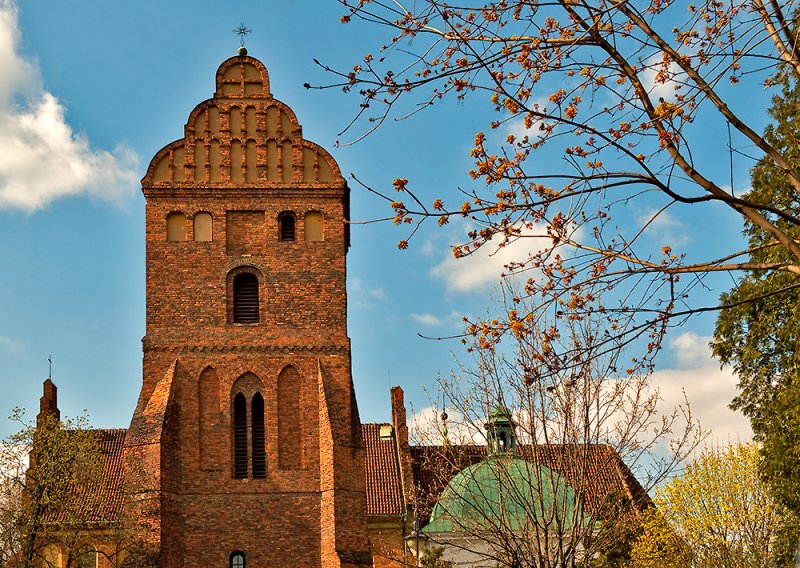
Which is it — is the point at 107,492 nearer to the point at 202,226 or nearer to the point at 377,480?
the point at 377,480

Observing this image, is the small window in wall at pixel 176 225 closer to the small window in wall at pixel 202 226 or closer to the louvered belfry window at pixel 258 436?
the small window in wall at pixel 202 226

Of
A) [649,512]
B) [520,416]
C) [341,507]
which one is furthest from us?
[649,512]

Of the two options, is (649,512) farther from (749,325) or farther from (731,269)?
(731,269)

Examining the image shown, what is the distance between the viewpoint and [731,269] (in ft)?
35.8

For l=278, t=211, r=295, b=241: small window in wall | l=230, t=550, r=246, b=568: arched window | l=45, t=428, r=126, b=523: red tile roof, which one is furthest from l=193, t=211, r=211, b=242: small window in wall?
l=230, t=550, r=246, b=568: arched window

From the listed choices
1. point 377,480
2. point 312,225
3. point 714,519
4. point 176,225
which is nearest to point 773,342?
point 714,519

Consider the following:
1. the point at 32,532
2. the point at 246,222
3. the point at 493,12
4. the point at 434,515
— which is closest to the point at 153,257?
the point at 246,222

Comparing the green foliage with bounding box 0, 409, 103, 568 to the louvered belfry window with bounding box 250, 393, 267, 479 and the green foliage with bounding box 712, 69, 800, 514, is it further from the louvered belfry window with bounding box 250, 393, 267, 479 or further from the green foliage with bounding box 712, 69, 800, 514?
the green foliage with bounding box 712, 69, 800, 514

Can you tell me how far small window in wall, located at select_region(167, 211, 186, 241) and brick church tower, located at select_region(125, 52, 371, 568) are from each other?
0.04 m

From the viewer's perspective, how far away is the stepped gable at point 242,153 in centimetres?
3306

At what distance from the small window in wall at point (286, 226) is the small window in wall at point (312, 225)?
366 millimetres

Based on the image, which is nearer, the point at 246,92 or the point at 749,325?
the point at 749,325

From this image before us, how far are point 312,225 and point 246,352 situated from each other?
12.7ft

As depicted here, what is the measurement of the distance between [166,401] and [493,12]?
2207cm
